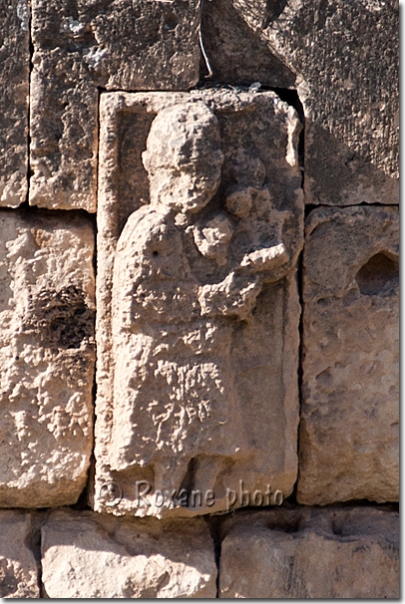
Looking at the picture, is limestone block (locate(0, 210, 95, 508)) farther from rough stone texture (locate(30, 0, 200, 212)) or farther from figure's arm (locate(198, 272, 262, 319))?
figure's arm (locate(198, 272, 262, 319))

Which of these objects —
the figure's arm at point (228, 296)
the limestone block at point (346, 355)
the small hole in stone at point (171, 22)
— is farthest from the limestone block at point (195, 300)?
the small hole in stone at point (171, 22)

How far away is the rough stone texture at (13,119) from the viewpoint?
10.8 feet

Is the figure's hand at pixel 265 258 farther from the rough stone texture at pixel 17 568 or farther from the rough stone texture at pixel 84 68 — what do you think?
the rough stone texture at pixel 17 568

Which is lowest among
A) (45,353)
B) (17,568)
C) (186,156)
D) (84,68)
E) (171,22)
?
(17,568)

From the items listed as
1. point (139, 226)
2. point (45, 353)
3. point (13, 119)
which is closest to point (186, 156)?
point (139, 226)

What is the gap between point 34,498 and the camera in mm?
3375

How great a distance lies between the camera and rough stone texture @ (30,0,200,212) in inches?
129

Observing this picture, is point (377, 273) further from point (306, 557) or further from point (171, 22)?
point (171, 22)

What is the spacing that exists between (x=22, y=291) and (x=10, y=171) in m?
0.47

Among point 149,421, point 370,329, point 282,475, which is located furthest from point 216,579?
point 370,329

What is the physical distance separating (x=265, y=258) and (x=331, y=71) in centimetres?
84

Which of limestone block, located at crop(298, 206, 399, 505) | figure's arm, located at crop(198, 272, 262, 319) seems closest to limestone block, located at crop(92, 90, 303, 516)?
figure's arm, located at crop(198, 272, 262, 319)

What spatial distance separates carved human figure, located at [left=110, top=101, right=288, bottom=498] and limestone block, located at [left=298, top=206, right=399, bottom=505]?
331 millimetres

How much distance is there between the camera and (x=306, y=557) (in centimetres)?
337
